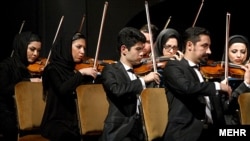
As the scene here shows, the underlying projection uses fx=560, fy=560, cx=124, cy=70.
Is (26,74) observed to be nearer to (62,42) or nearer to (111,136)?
(62,42)

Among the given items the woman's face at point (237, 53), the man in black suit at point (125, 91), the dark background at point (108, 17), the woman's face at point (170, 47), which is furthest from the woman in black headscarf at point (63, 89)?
the dark background at point (108, 17)

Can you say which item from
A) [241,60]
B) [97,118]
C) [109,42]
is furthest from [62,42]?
[109,42]

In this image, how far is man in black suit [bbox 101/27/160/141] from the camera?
9.95ft

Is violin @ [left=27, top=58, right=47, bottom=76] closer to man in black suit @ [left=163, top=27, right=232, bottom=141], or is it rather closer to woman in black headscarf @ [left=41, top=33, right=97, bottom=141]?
woman in black headscarf @ [left=41, top=33, right=97, bottom=141]

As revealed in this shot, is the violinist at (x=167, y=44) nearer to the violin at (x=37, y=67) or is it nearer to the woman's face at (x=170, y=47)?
the woman's face at (x=170, y=47)

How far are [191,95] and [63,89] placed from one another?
2.80ft

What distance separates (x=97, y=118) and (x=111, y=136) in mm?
379

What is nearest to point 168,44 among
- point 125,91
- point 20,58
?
point 20,58

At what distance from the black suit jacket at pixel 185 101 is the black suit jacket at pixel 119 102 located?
191mm

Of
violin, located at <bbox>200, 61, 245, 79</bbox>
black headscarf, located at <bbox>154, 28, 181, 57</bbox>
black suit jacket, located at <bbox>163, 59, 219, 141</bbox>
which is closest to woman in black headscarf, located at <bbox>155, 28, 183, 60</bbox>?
black headscarf, located at <bbox>154, 28, 181, 57</bbox>

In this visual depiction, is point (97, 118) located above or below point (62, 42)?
below

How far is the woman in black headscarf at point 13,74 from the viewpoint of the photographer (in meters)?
3.81

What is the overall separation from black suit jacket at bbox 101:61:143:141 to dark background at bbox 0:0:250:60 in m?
2.06

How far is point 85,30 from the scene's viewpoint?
5.21 m
